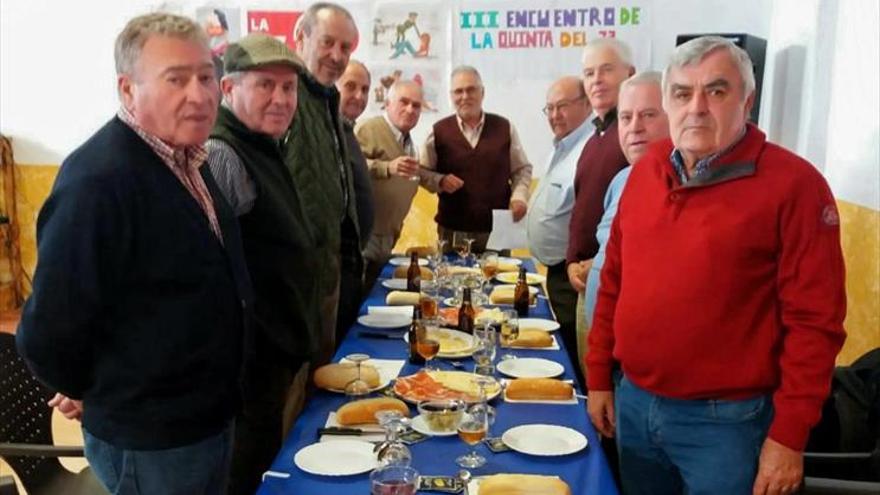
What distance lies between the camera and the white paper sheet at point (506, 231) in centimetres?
413

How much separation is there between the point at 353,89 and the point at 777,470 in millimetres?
2679

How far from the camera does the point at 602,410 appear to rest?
6.43 feet

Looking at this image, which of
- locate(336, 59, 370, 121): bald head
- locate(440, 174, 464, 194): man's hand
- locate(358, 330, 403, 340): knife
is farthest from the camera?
locate(440, 174, 464, 194): man's hand

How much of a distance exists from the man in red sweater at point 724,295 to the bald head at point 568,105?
6.25 ft

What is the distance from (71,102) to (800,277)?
5.35 meters

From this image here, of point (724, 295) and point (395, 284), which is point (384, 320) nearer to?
point (395, 284)

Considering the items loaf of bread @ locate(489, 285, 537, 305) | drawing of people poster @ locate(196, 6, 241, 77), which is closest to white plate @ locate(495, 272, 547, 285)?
loaf of bread @ locate(489, 285, 537, 305)

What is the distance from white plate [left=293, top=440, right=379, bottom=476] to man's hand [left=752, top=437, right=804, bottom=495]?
0.83 metres

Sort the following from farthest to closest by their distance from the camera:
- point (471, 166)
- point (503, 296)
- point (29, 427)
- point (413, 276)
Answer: point (471, 166), point (413, 276), point (503, 296), point (29, 427)

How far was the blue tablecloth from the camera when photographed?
1.52 metres

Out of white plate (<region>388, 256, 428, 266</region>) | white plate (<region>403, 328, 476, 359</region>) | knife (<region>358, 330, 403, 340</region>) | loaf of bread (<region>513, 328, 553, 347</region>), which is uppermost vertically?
white plate (<region>403, 328, 476, 359</region>)

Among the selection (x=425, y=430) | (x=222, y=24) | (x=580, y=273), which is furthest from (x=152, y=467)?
(x=222, y=24)

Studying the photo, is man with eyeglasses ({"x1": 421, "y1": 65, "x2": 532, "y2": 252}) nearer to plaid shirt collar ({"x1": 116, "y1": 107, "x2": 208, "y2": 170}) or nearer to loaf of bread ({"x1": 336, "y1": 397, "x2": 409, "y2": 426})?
loaf of bread ({"x1": 336, "y1": 397, "x2": 409, "y2": 426})

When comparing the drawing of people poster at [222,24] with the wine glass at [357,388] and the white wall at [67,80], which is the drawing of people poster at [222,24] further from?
the wine glass at [357,388]
